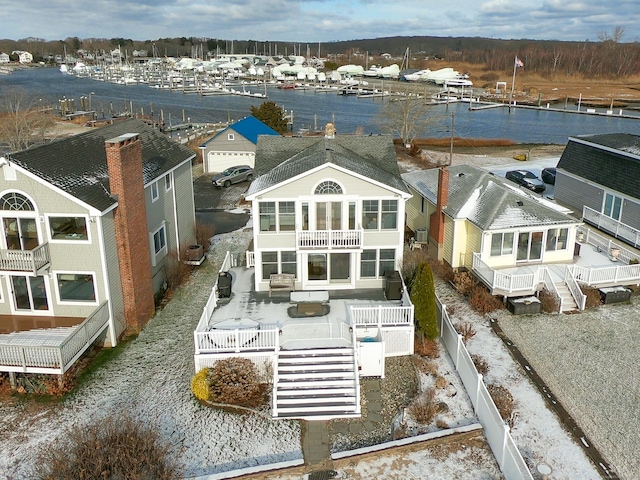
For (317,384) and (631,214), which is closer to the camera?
(317,384)

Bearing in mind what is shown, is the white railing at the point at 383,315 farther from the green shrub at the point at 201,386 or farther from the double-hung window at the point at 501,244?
the double-hung window at the point at 501,244

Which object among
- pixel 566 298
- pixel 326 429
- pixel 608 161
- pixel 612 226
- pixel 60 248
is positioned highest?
pixel 608 161

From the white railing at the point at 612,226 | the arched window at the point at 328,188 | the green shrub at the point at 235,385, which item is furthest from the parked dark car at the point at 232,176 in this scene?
the green shrub at the point at 235,385

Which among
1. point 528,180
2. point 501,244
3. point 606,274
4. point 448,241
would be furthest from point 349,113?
point 606,274

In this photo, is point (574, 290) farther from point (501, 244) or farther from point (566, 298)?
point (501, 244)

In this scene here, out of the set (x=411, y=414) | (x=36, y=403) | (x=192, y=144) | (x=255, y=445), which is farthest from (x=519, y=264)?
(x=192, y=144)

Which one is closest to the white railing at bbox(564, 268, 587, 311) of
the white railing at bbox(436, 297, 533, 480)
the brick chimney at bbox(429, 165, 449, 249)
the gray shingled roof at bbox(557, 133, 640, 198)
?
the brick chimney at bbox(429, 165, 449, 249)

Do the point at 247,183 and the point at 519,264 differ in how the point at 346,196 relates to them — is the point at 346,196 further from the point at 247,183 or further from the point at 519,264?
the point at 247,183

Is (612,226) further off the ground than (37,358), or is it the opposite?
(612,226)

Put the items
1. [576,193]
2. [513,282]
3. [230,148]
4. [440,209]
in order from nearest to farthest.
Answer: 1. [513,282]
2. [440,209]
3. [576,193]
4. [230,148]
